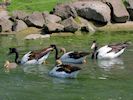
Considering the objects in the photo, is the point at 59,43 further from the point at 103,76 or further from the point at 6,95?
the point at 6,95

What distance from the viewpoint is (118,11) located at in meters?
35.6

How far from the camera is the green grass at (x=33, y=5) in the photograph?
36625mm

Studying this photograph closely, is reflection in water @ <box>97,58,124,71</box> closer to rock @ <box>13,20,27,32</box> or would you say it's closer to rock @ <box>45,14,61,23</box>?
rock @ <box>13,20,27,32</box>

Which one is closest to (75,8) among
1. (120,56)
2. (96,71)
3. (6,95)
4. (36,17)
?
(36,17)

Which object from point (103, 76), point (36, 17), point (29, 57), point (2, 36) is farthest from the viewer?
point (36, 17)

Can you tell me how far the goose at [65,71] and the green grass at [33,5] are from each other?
1698 centimetres

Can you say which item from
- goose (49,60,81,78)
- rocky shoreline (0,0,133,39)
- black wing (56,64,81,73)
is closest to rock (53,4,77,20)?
rocky shoreline (0,0,133,39)

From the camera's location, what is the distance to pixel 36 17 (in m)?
33.9

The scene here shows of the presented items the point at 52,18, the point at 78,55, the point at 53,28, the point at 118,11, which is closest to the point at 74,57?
the point at 78,55

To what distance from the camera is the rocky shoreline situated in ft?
107

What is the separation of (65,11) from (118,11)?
3.41 meters

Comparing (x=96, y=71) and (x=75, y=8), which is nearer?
(x=96, y=71)

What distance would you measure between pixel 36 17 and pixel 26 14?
99cm

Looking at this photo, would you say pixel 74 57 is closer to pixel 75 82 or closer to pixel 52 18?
pixel 75 82
